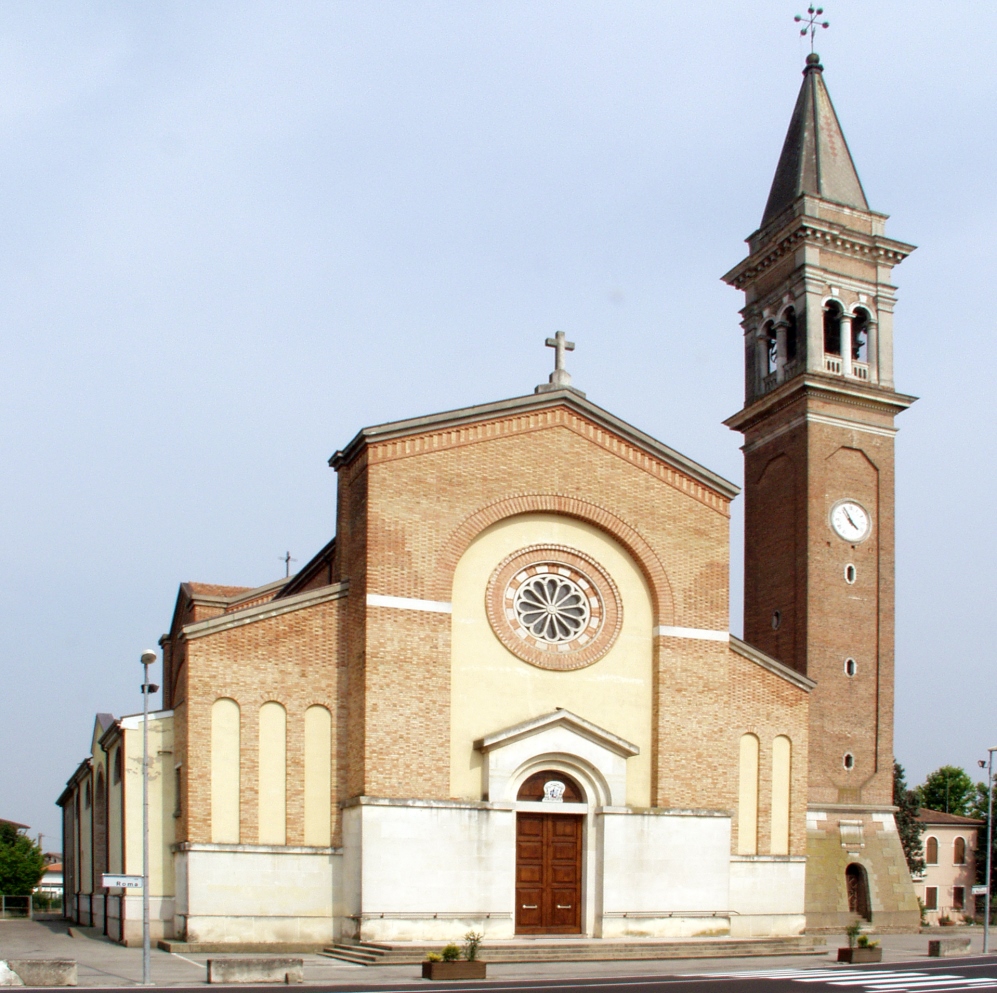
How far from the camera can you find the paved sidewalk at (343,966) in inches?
803

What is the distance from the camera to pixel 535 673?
27125mm

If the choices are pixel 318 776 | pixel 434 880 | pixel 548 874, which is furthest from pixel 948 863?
pixel 318 776

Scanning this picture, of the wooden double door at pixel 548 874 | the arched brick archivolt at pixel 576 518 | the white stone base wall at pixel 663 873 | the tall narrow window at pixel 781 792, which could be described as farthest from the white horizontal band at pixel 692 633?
the wooden double door at pixel 548 874

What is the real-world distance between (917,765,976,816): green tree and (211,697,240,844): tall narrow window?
65.8 meters

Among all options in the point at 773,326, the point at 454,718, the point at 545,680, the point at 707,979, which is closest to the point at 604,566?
the point at 545,680

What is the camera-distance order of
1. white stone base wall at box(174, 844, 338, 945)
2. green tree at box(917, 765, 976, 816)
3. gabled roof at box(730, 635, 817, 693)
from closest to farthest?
white stone base wall at box(174, 844, 338, 945) < gabled roof at box(730, 635, 817, 693) < green tree at box(917, 765, 976, 816)

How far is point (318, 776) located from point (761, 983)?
9.74 metres

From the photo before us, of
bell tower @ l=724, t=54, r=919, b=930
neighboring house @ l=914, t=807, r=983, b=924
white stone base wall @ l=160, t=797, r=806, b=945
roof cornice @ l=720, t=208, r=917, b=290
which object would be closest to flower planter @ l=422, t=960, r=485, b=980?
white stone base wall @ l=160, t=797, r=806, b=945

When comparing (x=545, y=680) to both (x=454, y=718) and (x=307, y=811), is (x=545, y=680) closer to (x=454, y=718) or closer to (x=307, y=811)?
(x=454, y=718)

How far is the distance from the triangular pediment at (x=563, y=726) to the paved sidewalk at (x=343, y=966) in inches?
164

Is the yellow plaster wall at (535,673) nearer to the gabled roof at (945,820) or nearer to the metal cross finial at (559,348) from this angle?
the metal cross finial at (559,348)

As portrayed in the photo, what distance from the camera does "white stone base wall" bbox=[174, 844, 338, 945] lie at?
79.7 ft

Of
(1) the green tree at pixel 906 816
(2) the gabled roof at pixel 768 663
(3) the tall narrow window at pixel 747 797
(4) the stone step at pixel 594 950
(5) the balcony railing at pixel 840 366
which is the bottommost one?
(1) the green tree at pixel 906 816

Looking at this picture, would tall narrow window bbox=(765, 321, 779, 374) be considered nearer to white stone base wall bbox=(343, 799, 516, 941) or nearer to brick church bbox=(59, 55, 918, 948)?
brick church bbox=(59, 55, 918, 948)
